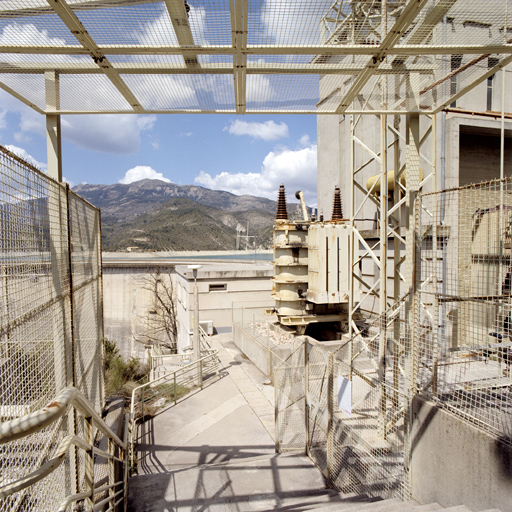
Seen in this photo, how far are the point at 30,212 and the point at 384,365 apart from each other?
5.74 metres

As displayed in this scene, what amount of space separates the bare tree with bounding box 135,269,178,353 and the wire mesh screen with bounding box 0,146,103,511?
24283 millimetres

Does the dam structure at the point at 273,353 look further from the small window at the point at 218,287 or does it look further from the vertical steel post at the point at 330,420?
the small window at the point at 218,287

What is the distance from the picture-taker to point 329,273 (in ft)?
37.7

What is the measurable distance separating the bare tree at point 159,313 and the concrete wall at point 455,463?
83.0ft

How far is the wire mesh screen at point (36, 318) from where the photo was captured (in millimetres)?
2320

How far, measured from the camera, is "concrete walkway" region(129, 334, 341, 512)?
5.21 m

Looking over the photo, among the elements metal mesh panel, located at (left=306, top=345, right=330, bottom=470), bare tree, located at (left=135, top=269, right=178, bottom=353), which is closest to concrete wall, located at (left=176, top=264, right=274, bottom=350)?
bare tree, located at (left=135, top=269, right=178, bottom=353)

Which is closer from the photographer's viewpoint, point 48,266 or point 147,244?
point 48,266

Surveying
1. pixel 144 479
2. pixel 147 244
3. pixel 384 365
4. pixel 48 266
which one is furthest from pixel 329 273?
pixel 147 244

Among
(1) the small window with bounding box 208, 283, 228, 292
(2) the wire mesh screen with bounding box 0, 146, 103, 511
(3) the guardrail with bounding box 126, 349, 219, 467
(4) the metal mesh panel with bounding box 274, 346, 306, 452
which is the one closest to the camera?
(2) the wire mesh screen with bounding box 0, 146, 103, 511

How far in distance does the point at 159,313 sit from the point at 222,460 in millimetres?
22745

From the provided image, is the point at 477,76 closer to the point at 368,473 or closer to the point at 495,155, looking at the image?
the point at 368,473

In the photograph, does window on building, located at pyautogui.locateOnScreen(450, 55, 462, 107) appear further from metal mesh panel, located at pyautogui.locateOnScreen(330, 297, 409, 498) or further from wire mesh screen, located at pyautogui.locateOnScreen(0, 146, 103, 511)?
wire mesh screen, located at pyautogui.locateOnScreen(0, 146, 103, 511)

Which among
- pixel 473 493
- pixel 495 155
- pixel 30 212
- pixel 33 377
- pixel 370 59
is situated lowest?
pixel 473 493
